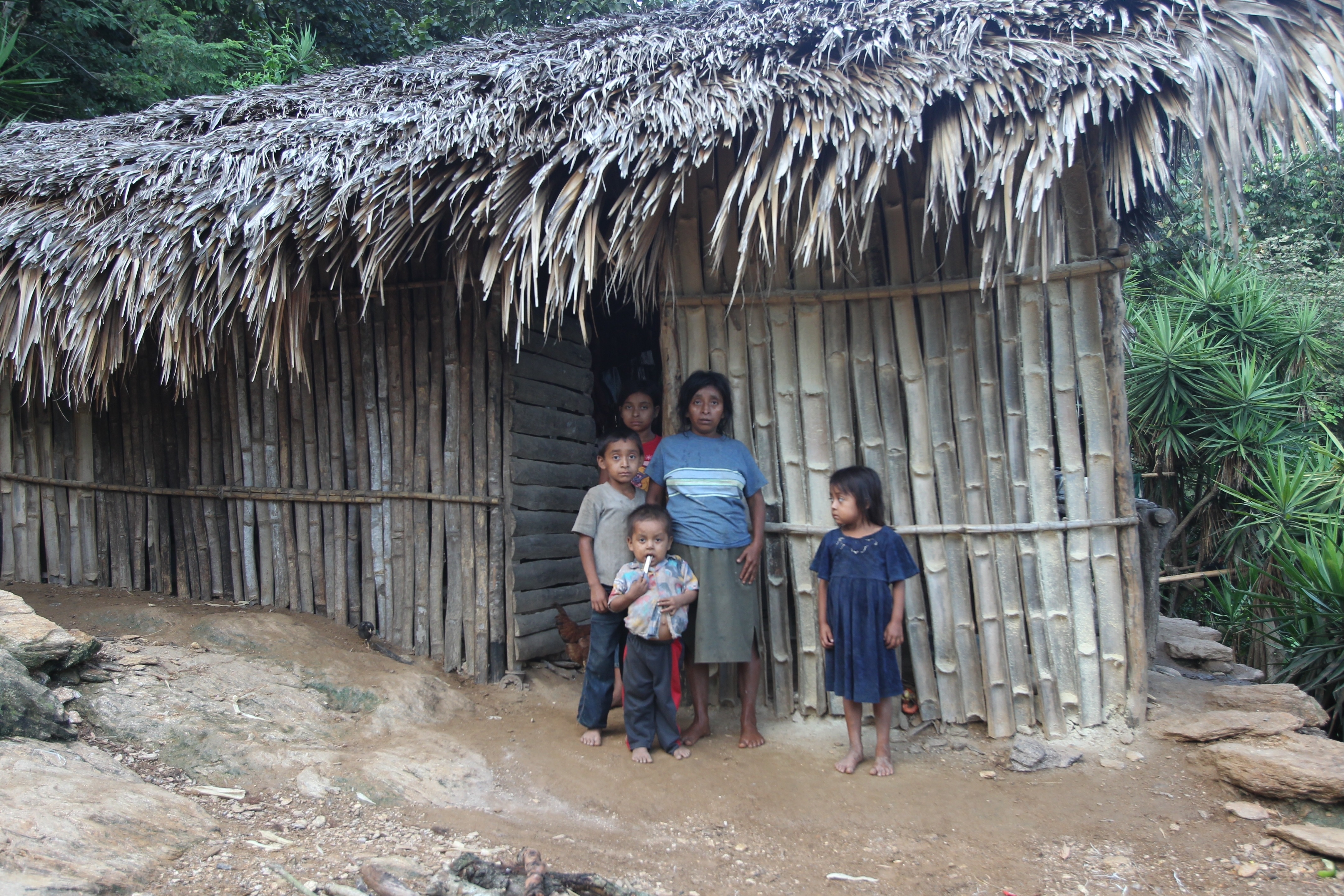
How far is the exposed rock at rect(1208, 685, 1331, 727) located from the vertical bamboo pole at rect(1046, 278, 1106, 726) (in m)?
0.60

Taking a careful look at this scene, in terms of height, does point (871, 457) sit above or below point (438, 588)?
above

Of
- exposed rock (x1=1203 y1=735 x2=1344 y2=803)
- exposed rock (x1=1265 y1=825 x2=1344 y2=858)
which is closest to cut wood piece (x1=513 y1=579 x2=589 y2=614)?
exposed rock (x1=1203 y1=735 x2=1344 y2=803)

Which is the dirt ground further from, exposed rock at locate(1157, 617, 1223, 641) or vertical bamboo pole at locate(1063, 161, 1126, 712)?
exposed rock at locate(1157, 617, 1223, 641)

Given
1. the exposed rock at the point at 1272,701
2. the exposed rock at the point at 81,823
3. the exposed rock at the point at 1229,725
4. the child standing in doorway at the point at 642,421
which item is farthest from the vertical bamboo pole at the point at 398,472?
the exposed rock at the point at 1272,701

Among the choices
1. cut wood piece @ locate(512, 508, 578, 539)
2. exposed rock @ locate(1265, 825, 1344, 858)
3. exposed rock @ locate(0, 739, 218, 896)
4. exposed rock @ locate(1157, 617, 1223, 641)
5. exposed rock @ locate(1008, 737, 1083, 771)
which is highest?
cut wood piece @ locate(512, 508, 578, 539)

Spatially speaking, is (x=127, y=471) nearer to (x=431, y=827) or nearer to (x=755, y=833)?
(x=431, y=827)

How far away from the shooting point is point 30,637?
3.05 metres

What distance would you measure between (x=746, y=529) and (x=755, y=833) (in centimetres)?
114

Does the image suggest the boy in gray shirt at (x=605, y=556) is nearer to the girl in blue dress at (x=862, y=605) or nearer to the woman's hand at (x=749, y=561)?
the woman's hand at (x=749, y=561)

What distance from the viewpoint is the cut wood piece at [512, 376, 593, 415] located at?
4172 mm

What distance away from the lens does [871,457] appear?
355cm

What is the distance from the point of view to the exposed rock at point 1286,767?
287cm

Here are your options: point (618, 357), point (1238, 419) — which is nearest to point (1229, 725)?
point (618, 357)

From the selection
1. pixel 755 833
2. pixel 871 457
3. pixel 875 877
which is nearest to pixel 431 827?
pixel 755 833
